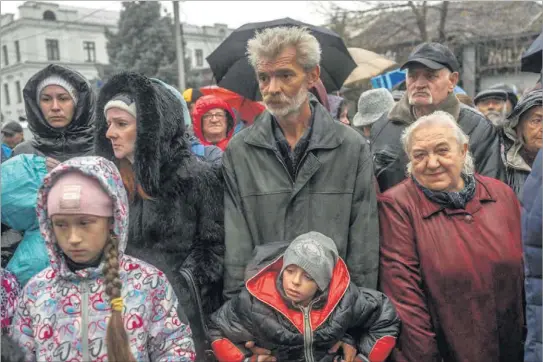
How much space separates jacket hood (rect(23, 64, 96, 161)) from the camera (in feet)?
11.1

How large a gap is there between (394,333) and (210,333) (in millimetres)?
919

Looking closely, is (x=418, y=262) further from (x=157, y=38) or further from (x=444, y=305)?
(x=157, y=38)

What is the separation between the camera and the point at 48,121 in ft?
11.3

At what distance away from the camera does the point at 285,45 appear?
2.83 m

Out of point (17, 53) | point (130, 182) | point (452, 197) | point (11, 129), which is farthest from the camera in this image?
point (17, 53)

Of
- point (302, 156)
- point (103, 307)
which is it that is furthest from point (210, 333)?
point (302, 156)

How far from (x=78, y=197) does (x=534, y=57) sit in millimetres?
2272

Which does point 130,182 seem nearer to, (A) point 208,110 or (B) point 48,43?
(A) point 208,110

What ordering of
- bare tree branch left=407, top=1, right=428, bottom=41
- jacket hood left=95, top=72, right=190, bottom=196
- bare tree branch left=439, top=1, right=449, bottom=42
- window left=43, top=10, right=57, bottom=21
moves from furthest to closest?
window left=43, top=10, right=57, bottom=21 < bare tree branch left=407, top=1, right=428, bottom=41 < bare tree branch left=439, top=1, right=449, bottom=42 < jacket hood left=95, top=72, right=190, bottom=196

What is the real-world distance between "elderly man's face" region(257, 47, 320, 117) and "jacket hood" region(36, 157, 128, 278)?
0.97 m

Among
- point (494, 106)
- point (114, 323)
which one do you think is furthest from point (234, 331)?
point (494, 106)

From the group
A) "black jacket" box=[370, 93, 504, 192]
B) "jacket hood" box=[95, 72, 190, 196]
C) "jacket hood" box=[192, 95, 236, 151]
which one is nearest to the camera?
"jacket hood" box=[95, 72, 190, 196]

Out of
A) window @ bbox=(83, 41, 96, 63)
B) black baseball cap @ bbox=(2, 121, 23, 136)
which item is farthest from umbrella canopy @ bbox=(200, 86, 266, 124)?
window @ bbox=(83, 41, 96, 63)

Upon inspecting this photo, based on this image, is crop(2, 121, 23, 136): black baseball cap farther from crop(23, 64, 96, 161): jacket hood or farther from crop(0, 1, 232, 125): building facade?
crop(0, 1, 232, 125): building facade
